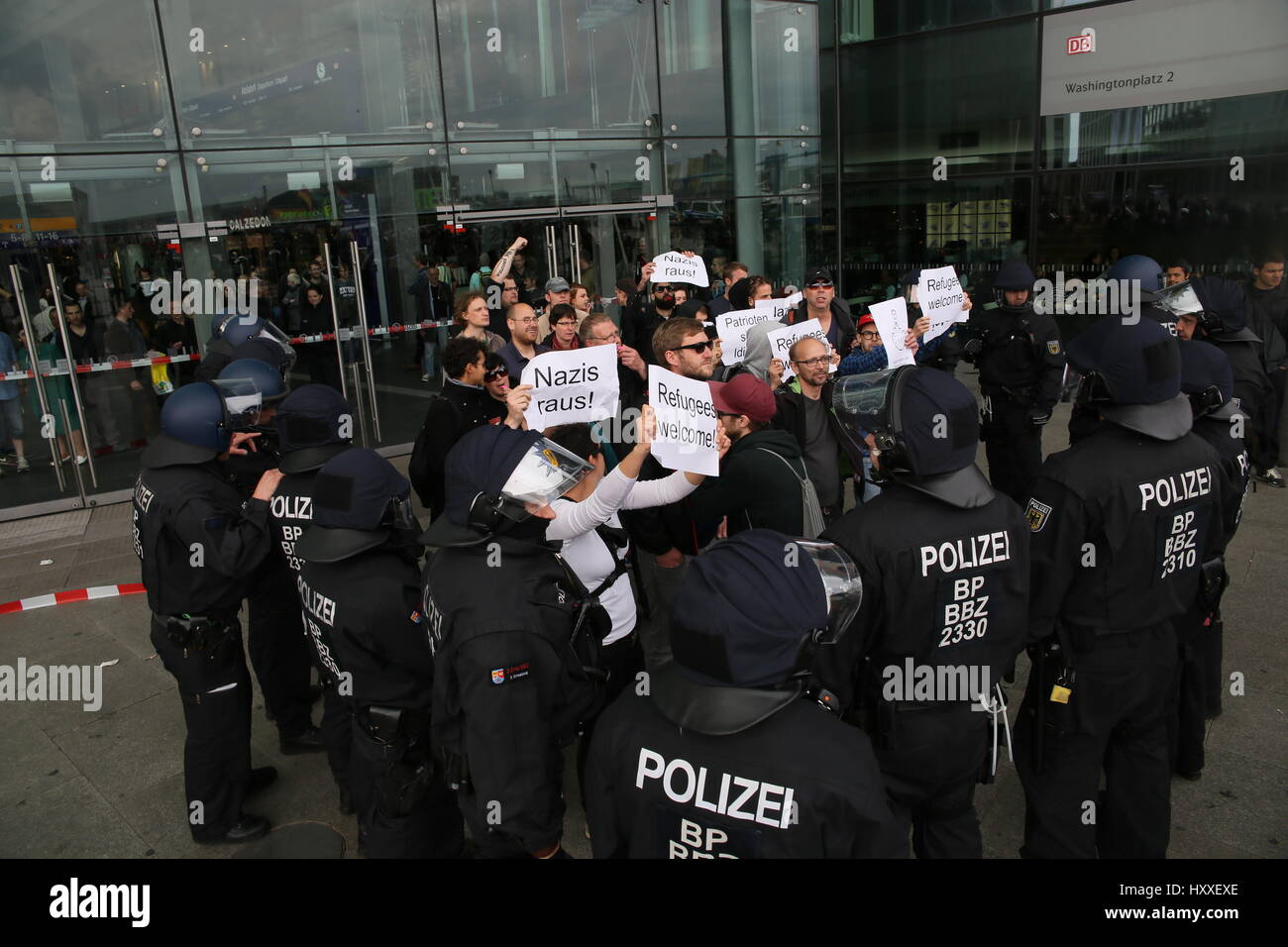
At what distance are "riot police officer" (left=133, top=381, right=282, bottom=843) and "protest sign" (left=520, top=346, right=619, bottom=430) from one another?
1.30m

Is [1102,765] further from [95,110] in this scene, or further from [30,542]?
[95,110]

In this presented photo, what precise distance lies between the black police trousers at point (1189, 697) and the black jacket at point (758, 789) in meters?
2.53

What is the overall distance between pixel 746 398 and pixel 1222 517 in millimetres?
2093

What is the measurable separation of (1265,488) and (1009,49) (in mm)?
8282

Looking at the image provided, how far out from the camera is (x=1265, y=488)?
8484 mm

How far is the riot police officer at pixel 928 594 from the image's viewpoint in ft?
9.39

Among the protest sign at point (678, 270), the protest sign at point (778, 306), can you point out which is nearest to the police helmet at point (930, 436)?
the protest sign at point (778, 306)

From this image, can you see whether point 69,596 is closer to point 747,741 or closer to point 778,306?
point 778,306

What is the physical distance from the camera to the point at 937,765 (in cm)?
293

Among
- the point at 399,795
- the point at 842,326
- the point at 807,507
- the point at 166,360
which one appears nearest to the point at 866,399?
the point at 807,507

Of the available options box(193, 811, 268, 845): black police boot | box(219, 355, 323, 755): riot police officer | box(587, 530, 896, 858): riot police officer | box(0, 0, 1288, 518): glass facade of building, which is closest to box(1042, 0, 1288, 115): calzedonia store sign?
box(0, 0, 1288, 518): glass facade of building

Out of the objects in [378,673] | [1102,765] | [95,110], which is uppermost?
[95,110]

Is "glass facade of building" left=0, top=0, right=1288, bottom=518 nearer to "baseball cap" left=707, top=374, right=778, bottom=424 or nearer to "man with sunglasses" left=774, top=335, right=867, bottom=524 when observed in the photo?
"man with sunglasses" left=774, top=335, right=867, bottom=524

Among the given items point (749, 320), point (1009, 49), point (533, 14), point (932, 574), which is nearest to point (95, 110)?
point (533, 14)
